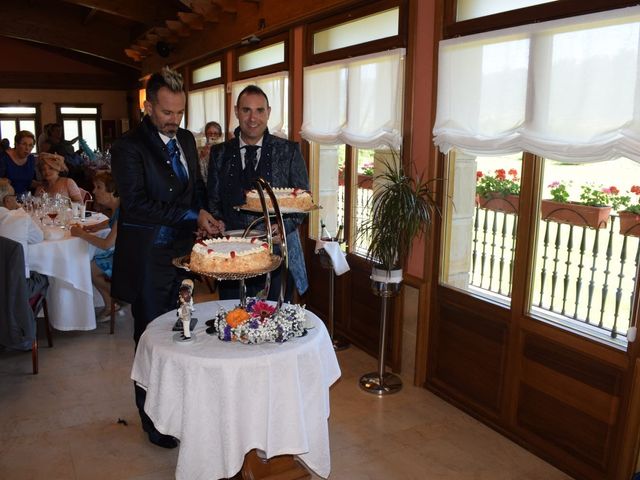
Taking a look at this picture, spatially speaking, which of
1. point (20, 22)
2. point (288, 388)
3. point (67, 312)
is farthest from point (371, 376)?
point (20, 22)

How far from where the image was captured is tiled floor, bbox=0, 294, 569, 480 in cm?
272

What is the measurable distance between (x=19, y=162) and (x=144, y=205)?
4.84 meters

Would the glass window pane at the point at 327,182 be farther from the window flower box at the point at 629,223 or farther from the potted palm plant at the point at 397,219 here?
the window flower box at the point at 629,223

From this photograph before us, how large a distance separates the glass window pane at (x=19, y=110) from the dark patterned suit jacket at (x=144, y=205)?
39.1 ft

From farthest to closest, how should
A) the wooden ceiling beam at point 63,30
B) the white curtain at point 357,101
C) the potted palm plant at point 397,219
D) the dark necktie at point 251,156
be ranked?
the wooden ceiling beam at point 63,30
the white curtain at point 357,101
the potted palm plant at point 397,219
the dark necktie at point 251,156

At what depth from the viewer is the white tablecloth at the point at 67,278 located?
4039 millimetres

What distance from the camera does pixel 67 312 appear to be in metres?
4.32

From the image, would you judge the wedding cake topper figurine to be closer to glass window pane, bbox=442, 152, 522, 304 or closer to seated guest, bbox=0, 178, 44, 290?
glass window pane, bbox=442, 152, 522, 304

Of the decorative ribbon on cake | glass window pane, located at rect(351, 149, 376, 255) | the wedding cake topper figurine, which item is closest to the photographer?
the wedding cake topper figurine

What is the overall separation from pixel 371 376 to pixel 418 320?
0.49m

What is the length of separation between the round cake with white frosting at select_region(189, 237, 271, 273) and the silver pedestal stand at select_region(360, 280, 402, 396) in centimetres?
139

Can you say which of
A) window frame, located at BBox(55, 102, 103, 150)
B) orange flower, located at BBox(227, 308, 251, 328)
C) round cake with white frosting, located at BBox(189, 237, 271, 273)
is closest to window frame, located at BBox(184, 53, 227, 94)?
round cake with white frosting, located at BBox(189, 237, 271, 273)

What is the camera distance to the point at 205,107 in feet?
24.4

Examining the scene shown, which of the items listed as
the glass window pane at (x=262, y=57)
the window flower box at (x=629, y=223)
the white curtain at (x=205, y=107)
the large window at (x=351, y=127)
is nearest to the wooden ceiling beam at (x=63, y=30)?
the white curtain at (x=205, y=107)
